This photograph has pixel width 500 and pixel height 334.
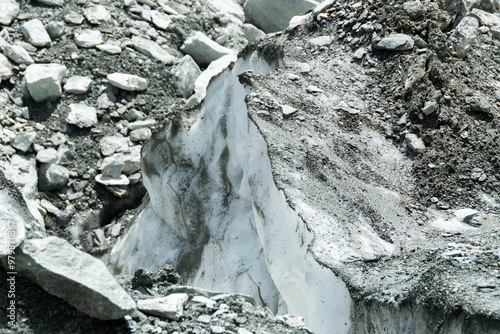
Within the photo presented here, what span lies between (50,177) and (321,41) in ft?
11.5

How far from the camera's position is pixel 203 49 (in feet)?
26.7

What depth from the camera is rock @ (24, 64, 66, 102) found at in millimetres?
6754

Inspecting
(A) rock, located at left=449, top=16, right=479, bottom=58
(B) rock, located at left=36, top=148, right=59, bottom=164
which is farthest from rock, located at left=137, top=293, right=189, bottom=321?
(B) rock, located at left=36, top=148, right=59, bottom=164

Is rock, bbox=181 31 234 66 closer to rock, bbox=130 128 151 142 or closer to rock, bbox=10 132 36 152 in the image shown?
rock, bbox=130 128 151 142

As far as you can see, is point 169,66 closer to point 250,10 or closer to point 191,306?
point 250,10

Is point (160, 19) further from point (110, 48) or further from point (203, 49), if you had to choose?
point (110, 48)

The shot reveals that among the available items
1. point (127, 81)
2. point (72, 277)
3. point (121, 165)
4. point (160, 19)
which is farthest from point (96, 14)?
point (72, 277)

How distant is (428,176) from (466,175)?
29 centimetres

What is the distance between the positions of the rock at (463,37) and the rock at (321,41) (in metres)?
1.12

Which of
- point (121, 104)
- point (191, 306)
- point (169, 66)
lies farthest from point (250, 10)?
point (191, 306)

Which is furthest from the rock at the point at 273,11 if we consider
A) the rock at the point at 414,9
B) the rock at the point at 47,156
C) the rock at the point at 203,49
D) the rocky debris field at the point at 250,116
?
the rock at the point at 47,156

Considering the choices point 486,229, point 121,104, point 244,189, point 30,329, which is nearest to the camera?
point 30,329

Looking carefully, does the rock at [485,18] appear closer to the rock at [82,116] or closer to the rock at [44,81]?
the rock at [82,116]

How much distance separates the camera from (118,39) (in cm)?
779
